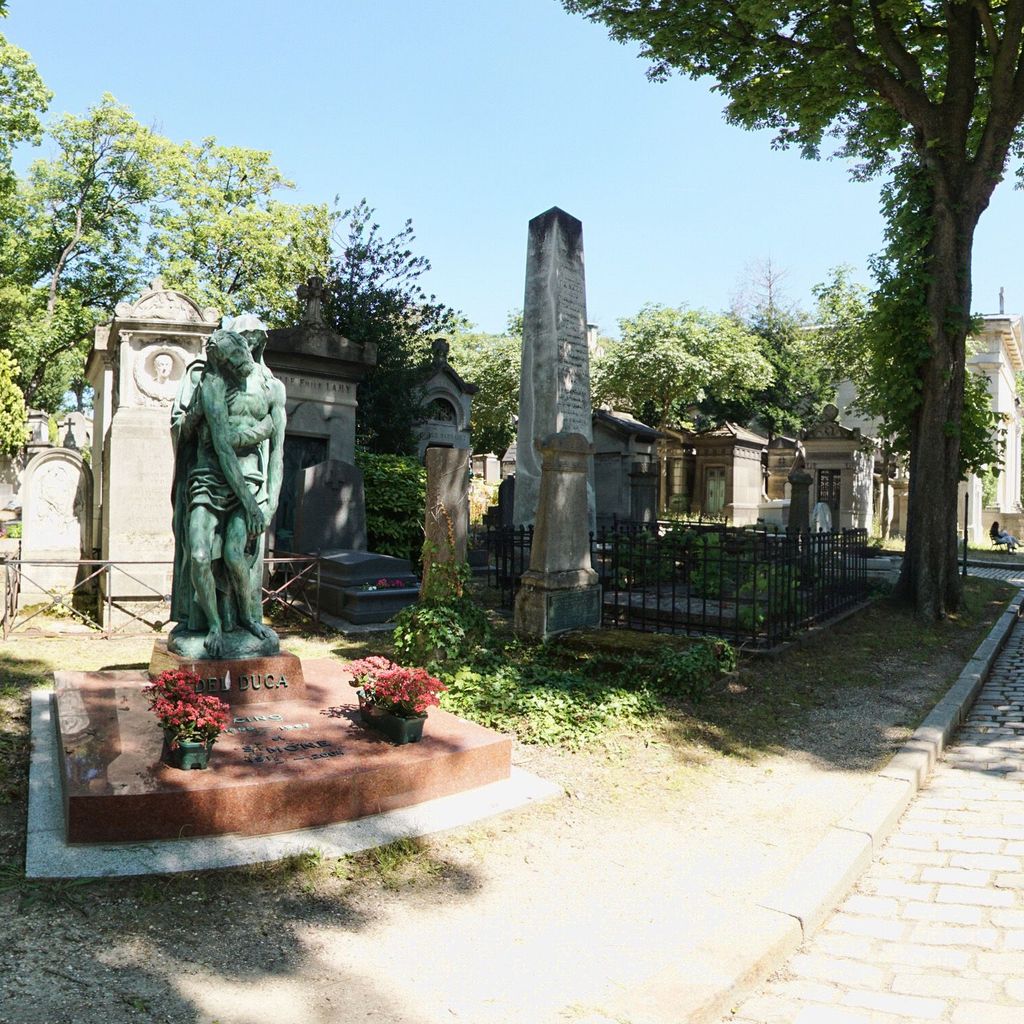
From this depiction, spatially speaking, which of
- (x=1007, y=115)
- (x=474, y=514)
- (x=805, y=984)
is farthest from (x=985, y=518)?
(x=805, y=984)

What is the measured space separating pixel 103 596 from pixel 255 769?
6112 millimetres

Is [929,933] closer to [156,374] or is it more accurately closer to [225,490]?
[225,490]

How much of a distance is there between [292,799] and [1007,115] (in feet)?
41.8

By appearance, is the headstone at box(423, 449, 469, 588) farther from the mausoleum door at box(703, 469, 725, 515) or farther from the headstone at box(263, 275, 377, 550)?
the mausoleum door at box(703, 469, 725, 515)

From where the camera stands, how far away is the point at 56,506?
446 inches

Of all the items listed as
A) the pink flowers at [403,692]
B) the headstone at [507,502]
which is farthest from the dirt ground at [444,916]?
the headstone at [507,502]

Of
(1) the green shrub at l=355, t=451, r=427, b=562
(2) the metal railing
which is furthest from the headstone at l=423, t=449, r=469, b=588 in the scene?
(1) the green shrub at l=355, t=451, r=427, b=562

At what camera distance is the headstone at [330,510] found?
37.3ft

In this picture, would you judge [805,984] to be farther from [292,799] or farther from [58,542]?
[58,542]

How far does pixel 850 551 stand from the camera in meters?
11.7

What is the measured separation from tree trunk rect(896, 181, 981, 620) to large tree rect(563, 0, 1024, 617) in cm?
2

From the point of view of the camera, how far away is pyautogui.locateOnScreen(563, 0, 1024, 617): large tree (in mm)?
11539

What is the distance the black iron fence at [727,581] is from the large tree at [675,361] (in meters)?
24.4

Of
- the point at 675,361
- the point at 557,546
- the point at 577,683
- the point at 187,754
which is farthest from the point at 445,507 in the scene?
the point at 675,361
